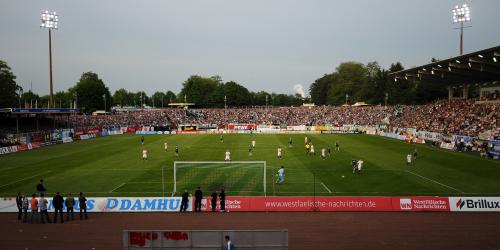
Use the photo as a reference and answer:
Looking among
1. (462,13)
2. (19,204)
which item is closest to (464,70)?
(462,13)

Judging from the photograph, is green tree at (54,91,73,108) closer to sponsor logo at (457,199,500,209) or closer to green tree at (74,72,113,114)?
green tree at (74,72,113,114)

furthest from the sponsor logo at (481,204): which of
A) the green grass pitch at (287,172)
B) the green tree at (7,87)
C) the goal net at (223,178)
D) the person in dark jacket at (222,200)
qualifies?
the green tree at (7,87)

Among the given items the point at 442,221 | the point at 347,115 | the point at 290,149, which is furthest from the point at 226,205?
the point at 347,115

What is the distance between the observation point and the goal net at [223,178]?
27.9 meters

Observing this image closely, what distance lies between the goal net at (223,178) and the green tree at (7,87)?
67478 mm

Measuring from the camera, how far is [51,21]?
228 feet

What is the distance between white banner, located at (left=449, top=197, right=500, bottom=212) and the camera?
22.5 meters

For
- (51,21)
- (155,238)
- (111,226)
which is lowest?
(111,226)

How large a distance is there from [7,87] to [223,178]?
76.3 meters

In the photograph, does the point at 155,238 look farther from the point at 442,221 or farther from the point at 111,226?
the point at 442,221

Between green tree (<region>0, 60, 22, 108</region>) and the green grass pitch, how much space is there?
4337 cm

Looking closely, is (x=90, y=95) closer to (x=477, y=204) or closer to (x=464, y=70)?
(x=464, y=70)

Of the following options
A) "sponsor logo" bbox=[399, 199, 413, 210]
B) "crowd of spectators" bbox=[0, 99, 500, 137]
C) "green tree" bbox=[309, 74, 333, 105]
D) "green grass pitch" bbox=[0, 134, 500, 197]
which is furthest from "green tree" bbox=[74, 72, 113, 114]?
"sponsor logo" bbox=[399, 199, 413, 210]

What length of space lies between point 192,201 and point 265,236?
976 cm
